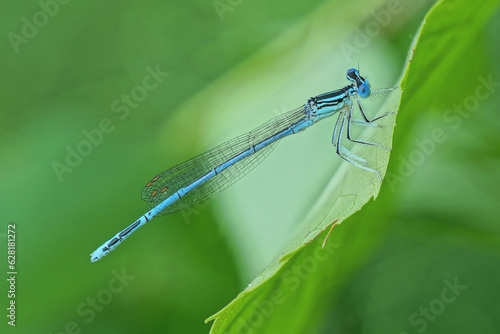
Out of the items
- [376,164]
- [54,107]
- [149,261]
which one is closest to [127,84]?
[54,107]

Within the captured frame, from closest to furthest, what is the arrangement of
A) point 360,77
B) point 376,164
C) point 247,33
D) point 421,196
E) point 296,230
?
point 376,164
point 296,230
point 360,77
point 421,196
point 247,33

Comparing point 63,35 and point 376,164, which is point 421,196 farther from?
point 63,35

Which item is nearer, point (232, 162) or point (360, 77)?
point (360, 77)

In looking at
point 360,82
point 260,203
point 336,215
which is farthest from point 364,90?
point 336,215

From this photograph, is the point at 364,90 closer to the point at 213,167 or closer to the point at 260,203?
the point at 260,203

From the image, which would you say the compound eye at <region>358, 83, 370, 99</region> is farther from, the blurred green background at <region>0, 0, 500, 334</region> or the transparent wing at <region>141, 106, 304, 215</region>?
the transparent wing at <region>141, 106, 304, 215</region>

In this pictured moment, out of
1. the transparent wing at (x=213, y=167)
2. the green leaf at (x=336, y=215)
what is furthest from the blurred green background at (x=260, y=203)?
the green leaf at (x=336, y=215)
